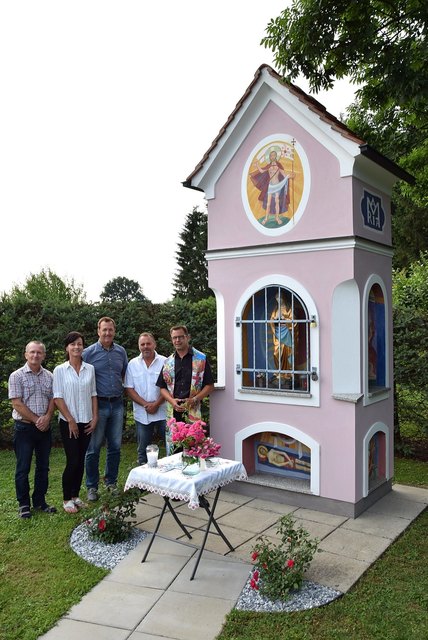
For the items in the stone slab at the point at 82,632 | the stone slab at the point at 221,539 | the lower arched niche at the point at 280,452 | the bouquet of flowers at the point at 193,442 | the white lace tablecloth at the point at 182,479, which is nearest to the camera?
the stone slab at the point at 82,632

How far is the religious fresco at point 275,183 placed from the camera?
593 cm

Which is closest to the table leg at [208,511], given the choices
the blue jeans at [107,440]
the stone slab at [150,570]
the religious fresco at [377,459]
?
the stone slab at [150,570]

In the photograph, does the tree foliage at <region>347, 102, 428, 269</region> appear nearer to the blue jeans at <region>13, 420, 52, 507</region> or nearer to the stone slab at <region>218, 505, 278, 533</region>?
the stone slab at <region>218, 505, 278, 533</region>

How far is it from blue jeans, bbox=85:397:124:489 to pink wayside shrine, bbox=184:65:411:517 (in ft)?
4.02

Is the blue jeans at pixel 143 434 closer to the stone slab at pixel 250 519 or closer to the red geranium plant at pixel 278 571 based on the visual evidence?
the stone slab at pixel 250 519

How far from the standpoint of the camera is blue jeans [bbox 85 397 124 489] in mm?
6184

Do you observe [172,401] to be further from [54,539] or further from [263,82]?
[263,82]

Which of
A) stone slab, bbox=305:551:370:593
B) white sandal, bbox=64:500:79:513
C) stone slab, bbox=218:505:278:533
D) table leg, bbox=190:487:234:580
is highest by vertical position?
table leg, bbox=190:487:234:580

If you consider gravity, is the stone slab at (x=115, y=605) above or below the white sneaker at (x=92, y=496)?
below

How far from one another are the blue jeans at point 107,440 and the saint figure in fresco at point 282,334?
201cm

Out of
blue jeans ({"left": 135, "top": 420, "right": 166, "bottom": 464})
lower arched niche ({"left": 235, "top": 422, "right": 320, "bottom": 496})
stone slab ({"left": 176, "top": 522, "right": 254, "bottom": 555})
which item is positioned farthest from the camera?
blue jeans ({"left": 135, "top": 420, "right": 166, "bottom": 464})

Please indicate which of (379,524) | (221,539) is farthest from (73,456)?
(379,524)

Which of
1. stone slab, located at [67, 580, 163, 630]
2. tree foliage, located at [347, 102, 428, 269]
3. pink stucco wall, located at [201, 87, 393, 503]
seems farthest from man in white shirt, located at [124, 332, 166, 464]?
tree foliage, located at [347, 102, 428, 269]

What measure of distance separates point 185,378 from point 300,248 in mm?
2015
